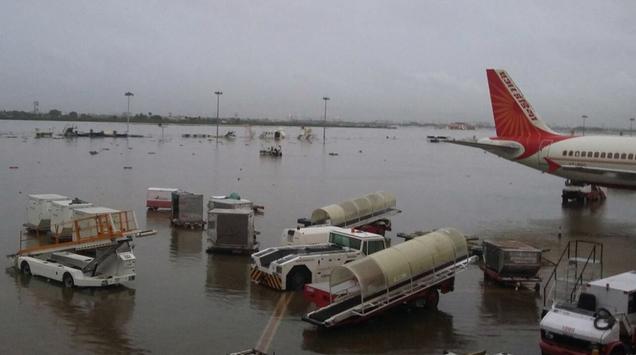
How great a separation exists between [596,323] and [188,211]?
21.7 metres

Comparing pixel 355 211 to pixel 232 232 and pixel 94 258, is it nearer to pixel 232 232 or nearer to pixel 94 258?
pixel 232 232

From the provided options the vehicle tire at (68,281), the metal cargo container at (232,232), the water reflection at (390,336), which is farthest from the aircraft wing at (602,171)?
the vehicle tire at (68,281)

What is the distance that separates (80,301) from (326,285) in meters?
7.21

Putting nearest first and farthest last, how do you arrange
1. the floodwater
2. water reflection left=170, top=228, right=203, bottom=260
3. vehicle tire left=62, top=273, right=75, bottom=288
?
the floodwater
vehicle tire left=62, top=273, right=75, bottom=288
water reflection left=170, top=228, right=203, bottom=260

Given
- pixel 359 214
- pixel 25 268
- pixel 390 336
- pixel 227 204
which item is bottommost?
pixel 390 336

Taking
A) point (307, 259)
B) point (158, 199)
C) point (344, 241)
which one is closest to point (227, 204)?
point (158, 199)

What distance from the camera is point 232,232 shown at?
25547 millimetres

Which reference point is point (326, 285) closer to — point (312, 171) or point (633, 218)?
point (633, 218)

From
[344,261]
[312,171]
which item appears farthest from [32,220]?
[312,171]

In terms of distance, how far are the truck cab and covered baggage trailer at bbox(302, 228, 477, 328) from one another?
13.3ft

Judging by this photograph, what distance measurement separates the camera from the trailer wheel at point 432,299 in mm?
18781

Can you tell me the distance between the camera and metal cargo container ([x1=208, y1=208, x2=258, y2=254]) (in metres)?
25.4

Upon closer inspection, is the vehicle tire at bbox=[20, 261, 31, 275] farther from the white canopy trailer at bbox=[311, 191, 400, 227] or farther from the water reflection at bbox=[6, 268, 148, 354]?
the white canopy trailer at bbox=[311, 191, 400, 227]

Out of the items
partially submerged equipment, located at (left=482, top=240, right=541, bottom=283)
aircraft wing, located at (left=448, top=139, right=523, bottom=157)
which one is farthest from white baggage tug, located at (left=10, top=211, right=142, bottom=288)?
aircraft wing, located at (left=448, top=139, right=523, bottom=157)
